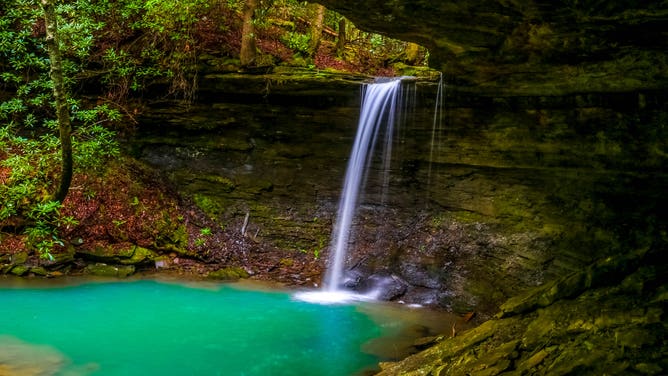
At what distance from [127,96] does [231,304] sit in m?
5.67

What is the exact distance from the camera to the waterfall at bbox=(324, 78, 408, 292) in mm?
9391

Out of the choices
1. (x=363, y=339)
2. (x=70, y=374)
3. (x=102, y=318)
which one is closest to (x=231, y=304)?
(x=102, y=318)

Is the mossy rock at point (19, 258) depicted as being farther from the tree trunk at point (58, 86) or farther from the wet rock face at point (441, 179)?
the wet rock face at point (441, 179)

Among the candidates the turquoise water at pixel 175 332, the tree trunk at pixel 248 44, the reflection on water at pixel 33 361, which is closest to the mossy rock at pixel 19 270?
the turquoise water at pixel 175 332

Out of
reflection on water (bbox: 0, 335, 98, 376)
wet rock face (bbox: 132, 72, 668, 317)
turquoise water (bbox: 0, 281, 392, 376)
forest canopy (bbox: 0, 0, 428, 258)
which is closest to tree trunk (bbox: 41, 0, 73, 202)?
forest canopy (bbox: 0, 0, 428, 258)

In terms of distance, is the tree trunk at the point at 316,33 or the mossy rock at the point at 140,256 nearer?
the mossy rock at the point at 140,256

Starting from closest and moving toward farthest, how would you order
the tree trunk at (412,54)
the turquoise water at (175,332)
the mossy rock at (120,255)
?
the turquoise water at (175,332)
the mossy rock at (120,255)
the tree trunk at (412,54)

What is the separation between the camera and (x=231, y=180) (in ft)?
35.3

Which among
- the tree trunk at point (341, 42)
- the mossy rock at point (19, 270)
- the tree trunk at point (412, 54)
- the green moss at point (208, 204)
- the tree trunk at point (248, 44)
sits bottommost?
the mossy rock at point (19, 270)

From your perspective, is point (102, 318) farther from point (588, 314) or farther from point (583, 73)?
point (583, 73)

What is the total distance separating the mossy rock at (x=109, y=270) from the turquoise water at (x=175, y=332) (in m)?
0.36

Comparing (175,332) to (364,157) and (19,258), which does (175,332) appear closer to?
(19,258)

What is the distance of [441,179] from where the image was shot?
9453 millimetres

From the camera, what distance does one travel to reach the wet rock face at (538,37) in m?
4.96
